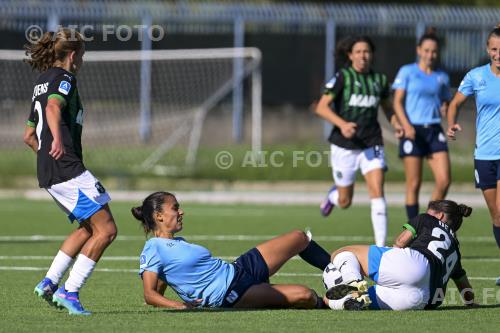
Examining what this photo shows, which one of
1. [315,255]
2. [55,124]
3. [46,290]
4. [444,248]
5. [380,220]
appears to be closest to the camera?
[55,124]

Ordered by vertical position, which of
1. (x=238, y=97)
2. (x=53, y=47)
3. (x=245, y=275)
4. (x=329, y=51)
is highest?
(x=53, y=47)

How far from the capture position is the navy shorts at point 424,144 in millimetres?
14695

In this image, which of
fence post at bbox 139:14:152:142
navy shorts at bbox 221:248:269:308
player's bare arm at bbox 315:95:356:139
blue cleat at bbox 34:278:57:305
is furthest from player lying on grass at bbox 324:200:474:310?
fence post at bbox 139:14:152:142

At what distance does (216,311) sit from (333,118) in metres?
4.93

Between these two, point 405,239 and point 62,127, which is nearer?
point 62,127

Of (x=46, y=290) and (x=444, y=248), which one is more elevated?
(x=444, y=248)

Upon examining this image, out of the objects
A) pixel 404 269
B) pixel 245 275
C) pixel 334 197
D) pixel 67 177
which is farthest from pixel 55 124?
pixel 334 197

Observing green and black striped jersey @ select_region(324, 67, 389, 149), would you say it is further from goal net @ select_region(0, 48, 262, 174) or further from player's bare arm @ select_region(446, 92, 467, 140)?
goal net @ select_region(0, 48, 262, 174)

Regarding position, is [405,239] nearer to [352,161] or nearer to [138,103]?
[352,161]

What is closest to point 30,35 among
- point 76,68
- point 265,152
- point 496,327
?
point 265,152

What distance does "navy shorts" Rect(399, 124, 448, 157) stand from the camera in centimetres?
1470

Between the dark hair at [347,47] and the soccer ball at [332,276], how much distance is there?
5157 millimetres

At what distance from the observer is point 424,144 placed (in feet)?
48.4

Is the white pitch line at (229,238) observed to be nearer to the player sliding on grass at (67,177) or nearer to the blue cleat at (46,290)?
the player sliding on grass at (67,177)
